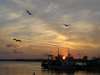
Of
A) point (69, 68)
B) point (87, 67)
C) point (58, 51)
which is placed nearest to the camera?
point (69, 68)

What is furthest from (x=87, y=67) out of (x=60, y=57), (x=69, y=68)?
(x=60, y=57)

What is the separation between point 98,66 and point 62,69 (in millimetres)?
30933

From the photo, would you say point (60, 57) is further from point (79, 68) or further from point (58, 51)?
point (79, 68)

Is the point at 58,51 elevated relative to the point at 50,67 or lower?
elevated

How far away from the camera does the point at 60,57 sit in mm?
144750

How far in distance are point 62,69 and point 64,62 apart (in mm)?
6976

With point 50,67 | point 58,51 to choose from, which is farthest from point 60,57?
point 50,67

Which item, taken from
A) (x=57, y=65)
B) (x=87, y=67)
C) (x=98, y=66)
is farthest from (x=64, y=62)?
(x=98, y=66)

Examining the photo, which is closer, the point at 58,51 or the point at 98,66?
the point at 98,66

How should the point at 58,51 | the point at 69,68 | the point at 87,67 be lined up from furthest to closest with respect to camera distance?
1. the point at 58,51
2. the point at 87,67
3. the point at 69,68

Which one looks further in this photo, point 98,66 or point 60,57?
point 60,57

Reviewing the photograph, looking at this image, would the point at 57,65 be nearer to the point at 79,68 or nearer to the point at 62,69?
the point at 62,69

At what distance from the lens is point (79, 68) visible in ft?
412

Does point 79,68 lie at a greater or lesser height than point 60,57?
lesser
